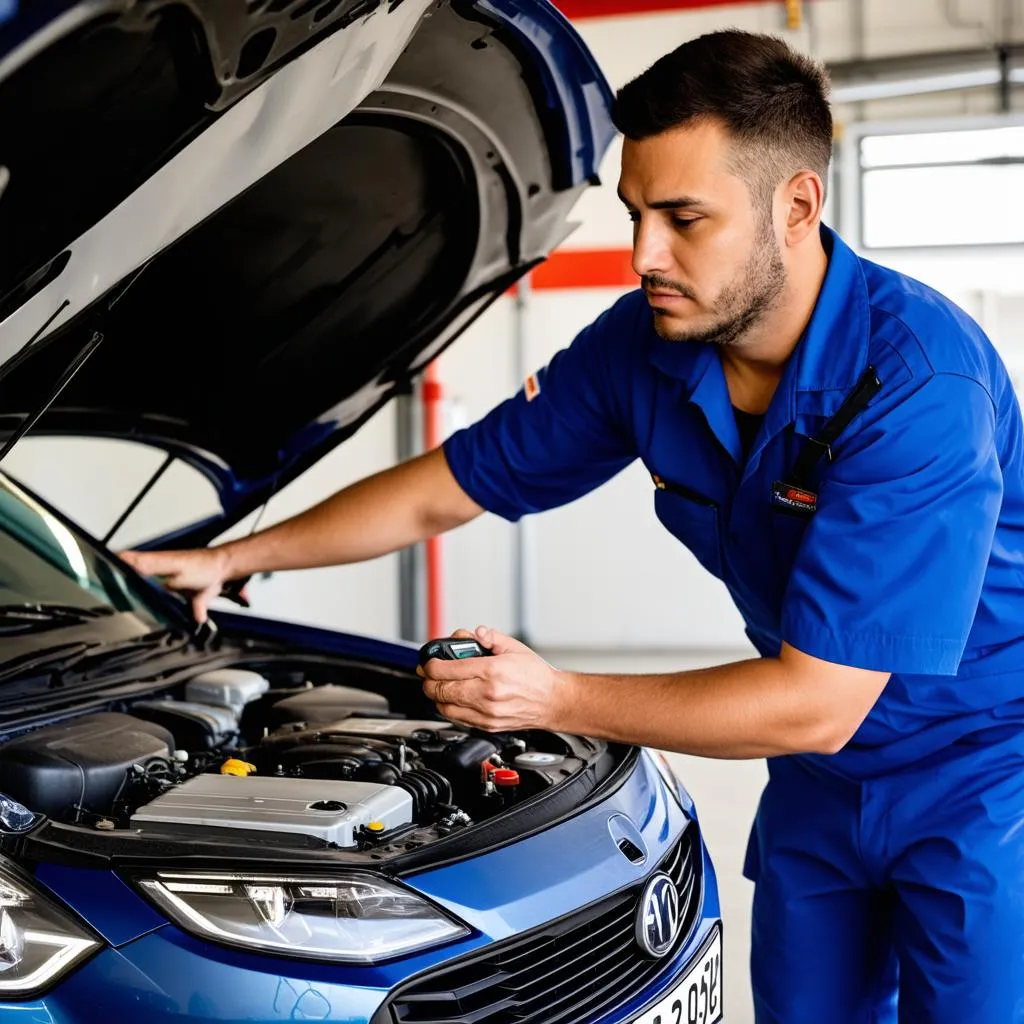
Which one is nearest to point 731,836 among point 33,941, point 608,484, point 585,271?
point 33,941

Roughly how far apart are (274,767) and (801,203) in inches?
39.3

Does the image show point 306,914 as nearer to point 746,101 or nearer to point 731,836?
point 746,101

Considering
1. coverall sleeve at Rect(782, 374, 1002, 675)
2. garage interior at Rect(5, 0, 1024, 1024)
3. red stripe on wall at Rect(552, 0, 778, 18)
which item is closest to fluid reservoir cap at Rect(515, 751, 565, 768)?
coverall sleeve at Rect(782, 374, 1002, 675)

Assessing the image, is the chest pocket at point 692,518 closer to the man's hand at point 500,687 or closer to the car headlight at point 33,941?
the man's hand at point 500,687

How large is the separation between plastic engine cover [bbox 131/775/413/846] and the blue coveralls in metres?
0.52

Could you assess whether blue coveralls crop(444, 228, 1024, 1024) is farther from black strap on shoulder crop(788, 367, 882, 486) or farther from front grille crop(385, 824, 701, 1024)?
front grille crop(385, 824, 701, 1024)

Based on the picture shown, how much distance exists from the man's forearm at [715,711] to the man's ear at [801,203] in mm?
519

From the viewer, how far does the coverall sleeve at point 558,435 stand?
192 cm

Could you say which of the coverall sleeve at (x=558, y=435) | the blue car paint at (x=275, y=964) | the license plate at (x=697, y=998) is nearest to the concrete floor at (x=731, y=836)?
the license plate at (x=697, y=998)

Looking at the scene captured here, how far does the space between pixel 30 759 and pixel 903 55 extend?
5.72 meters

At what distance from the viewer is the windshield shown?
2.00 m

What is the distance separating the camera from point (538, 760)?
1729 millimetres

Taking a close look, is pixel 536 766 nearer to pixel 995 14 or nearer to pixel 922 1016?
pixel 922 1016

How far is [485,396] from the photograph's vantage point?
6590 mm
